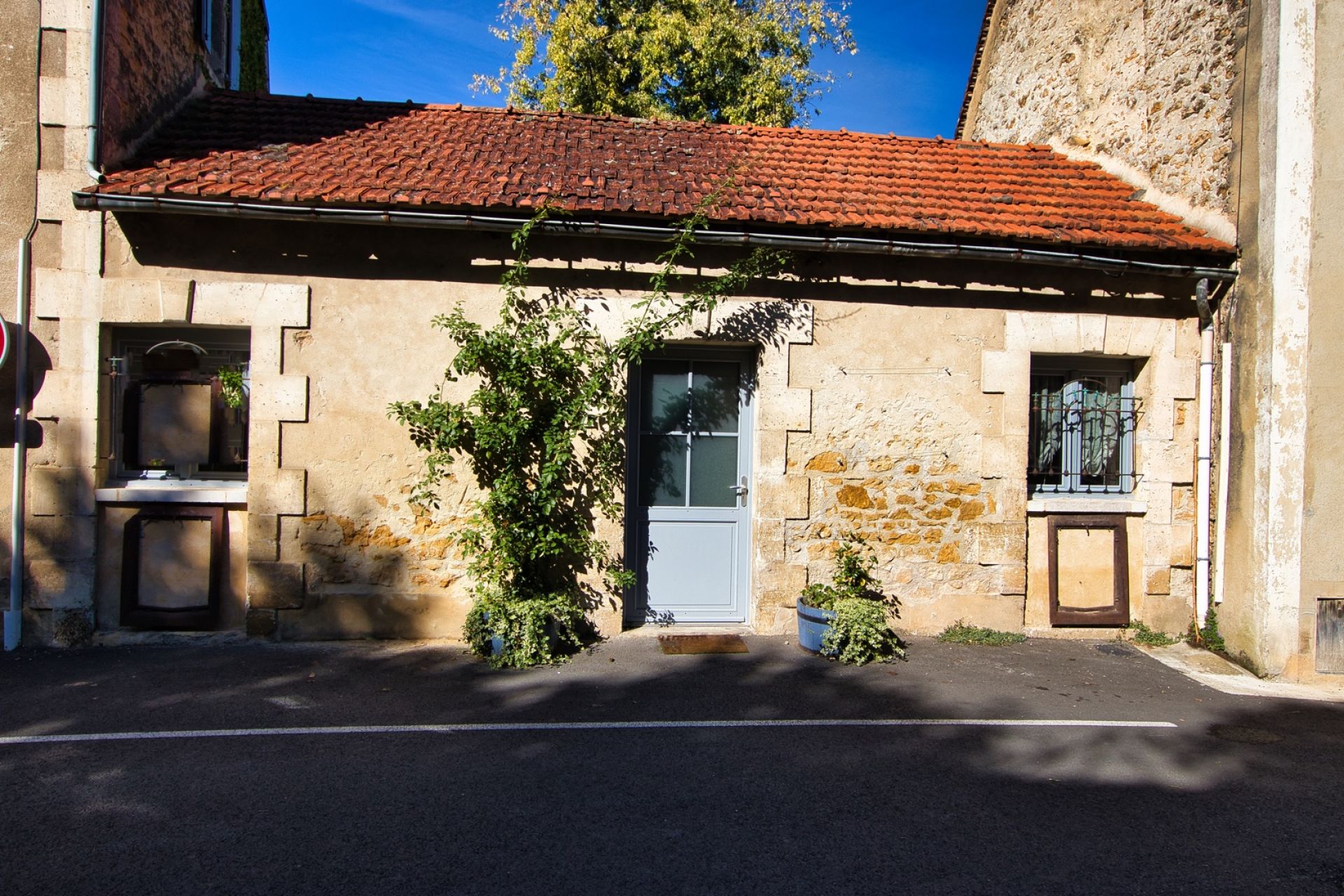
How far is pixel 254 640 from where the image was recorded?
6117mm

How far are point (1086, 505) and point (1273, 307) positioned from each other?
1.89 metres

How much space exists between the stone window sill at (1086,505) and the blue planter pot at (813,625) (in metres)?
2.00

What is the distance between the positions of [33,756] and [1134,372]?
25.2 ft

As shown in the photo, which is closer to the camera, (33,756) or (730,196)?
(33,756)

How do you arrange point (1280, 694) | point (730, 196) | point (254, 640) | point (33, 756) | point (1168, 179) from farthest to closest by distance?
point (1168, 179) → point (730, 196) → point (254, 640) → point (1280, 694) → point (33, 756)

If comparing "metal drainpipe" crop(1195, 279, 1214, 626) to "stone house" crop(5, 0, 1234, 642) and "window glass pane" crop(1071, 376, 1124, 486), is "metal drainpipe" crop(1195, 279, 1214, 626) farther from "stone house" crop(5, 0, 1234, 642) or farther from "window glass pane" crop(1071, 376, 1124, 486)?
"window glass pane" crop(1071, 376, 1124, 486)

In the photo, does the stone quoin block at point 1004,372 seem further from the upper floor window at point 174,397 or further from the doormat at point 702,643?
the upper floor window at point 174,397

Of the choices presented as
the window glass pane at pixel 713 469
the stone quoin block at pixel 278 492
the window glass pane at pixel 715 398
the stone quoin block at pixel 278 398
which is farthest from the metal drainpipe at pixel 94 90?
the window glass pane at pixel 713 469

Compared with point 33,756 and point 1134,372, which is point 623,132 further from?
point 33,756

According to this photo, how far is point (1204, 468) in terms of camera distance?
666 centimetres

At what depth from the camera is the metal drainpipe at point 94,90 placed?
5.91 m

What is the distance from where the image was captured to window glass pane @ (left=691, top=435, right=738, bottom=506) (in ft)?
22.1

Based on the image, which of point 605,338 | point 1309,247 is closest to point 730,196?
point 605,338

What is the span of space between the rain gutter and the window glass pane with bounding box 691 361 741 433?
98 cm
